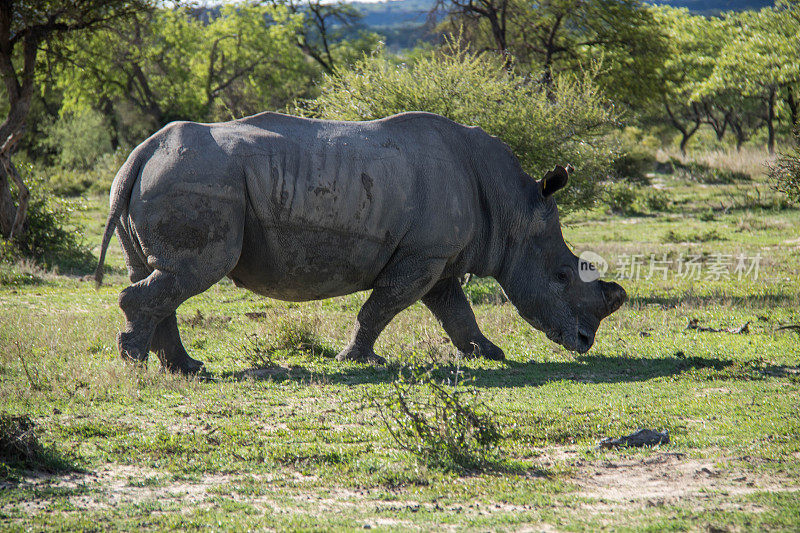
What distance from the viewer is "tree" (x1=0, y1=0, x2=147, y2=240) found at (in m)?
16.1

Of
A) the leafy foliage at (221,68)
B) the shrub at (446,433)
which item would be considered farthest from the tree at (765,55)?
the shrub at (446,433)

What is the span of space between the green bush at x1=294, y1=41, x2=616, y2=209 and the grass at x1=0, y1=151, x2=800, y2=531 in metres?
2.82

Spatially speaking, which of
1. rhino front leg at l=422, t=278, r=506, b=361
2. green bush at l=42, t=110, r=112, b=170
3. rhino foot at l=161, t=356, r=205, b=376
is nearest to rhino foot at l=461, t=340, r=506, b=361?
rhino front leg at l=422, t=278, r=506, b=361

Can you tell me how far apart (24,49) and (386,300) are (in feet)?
36.3

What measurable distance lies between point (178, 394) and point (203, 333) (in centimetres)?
330

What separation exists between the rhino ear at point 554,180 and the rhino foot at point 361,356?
2.73 metres

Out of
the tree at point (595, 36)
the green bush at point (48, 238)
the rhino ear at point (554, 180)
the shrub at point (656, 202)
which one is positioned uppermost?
the tree at point (595, 36)

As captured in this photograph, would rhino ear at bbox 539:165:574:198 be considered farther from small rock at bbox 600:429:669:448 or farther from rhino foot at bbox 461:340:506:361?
small rock at bbox 600:429:669:448

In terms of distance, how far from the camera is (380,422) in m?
7.24

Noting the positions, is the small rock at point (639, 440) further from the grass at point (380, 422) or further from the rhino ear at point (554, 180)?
the rhino ear at point (554, 180)

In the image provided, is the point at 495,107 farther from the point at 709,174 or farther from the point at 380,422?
the point at 709,174

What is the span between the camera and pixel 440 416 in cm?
655

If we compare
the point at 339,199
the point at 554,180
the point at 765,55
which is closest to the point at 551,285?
the point at 554,180

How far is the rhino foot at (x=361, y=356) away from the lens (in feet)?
31.3
